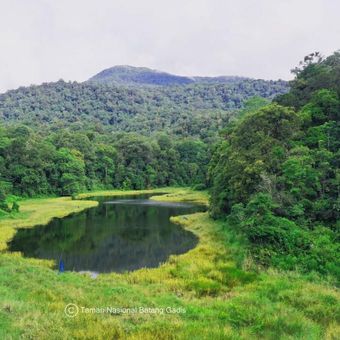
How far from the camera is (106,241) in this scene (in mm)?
37625

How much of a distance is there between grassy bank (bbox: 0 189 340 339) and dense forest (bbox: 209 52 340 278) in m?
2.47

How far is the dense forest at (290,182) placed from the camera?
24406 millimetres

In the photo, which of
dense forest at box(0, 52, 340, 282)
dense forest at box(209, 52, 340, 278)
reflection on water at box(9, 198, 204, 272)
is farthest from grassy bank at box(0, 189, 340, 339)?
reflection on water at box(9, 198, 204, 272)

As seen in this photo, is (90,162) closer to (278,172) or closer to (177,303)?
(278,172)

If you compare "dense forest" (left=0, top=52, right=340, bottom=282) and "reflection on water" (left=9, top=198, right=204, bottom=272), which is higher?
"dense forest" (left=0, top=52, right=340, bottom=282)

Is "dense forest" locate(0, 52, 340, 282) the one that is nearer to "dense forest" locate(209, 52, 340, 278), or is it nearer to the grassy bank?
"dense forest" locate(209, 52, 340, 278)

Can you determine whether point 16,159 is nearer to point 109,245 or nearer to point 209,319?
point 109,245

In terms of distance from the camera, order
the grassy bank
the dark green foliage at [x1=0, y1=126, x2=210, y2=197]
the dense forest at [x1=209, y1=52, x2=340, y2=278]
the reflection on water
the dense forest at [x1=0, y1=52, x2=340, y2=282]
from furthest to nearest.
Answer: the dark green foliage at [x1=0, y1=126, x2=210, y2=197] < the reflection on water < the dense forest at [x1=0, y1=52, x2=340, y2=282] < the dense forest at [x1=209, y1=52, x2=340, y2=278] < the grassy bank

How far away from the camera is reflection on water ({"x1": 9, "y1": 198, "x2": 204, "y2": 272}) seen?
29.7m

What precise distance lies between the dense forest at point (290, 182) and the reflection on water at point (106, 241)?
663 centimetres

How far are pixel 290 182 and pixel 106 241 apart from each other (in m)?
18.0

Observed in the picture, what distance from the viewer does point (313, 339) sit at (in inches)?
468

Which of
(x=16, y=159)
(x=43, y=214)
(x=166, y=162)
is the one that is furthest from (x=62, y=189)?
(x=166, y=162)

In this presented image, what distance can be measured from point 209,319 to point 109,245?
23108 millimetres
